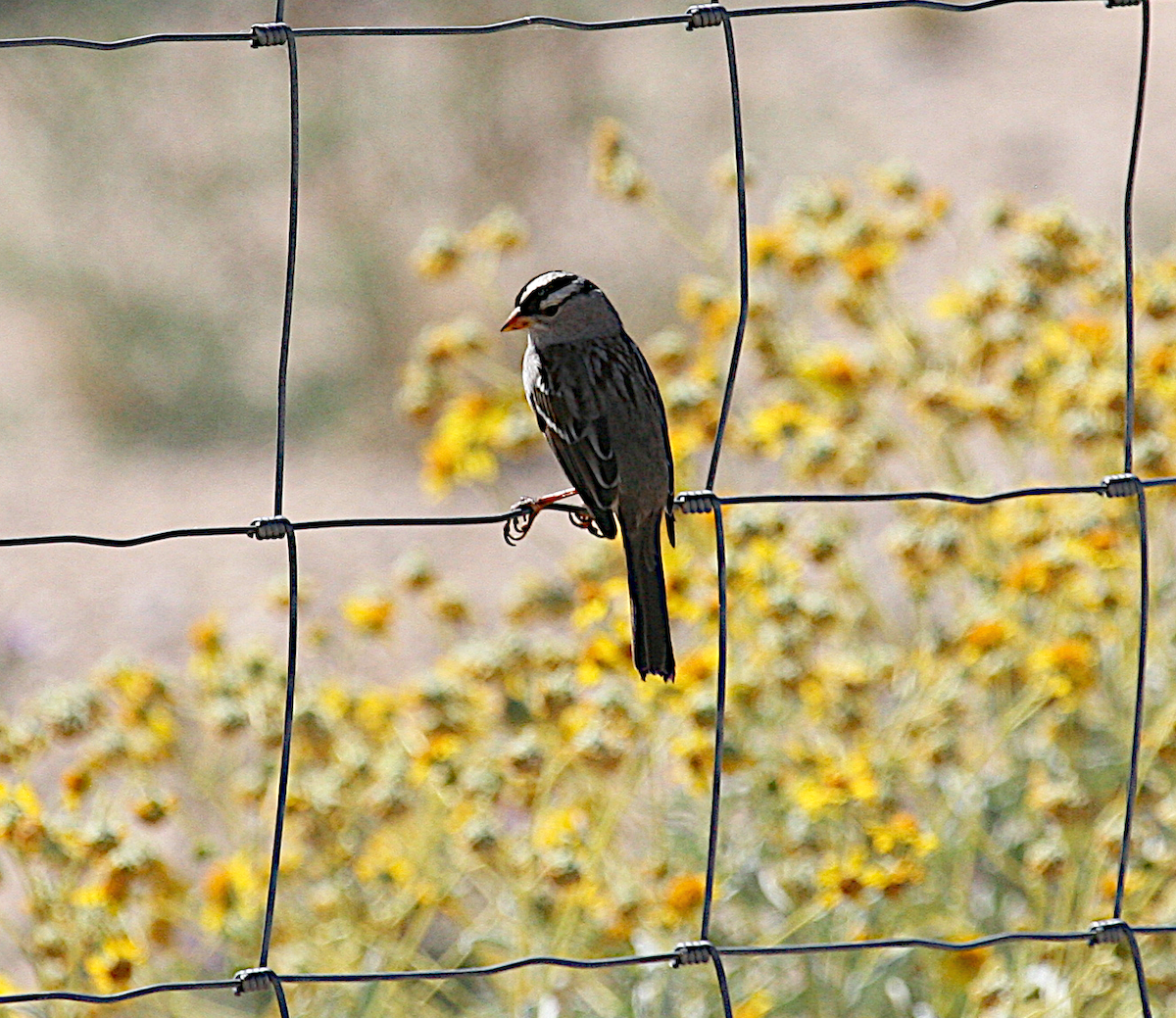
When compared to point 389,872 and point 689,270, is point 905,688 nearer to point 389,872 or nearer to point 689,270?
point 389,872

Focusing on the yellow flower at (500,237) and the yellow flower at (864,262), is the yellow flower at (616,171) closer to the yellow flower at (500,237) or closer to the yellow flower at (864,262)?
the yellow flower at (500,237)

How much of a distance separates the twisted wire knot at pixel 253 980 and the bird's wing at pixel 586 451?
2.62ft

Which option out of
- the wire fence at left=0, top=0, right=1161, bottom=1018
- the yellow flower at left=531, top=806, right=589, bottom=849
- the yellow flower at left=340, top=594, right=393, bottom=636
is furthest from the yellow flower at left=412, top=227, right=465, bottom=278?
the wire fence at left=0, top=0, right=1161, bottom=1018

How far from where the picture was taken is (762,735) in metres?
3.17

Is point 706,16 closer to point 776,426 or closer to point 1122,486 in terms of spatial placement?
point 1122,486

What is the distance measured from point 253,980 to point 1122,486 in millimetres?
1161

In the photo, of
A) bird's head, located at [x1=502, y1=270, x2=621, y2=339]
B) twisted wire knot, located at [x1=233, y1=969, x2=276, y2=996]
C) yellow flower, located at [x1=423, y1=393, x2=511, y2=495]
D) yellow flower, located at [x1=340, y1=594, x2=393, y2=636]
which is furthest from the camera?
yellow flower, located at [x1=423, y1=393, x2=511, y2=495]

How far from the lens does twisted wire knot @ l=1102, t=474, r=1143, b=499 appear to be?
6.64ft

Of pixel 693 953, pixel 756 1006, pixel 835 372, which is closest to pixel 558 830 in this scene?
pixel 756 1006

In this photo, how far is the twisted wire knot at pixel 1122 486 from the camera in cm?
203

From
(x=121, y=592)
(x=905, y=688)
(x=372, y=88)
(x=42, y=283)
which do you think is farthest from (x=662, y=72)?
(x=905, y=688)

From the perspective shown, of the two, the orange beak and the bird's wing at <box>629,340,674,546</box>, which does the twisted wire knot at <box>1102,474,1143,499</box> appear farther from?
the orange beak

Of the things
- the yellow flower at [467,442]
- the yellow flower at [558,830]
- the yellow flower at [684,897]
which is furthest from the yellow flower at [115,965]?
the yellow flower at [467,442]

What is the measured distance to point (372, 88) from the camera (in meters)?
8.41
